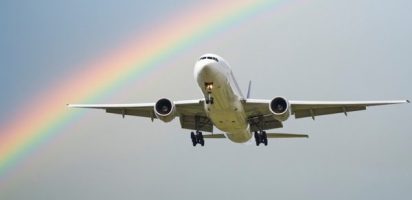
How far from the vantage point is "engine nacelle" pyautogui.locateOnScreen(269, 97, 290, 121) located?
3878cm

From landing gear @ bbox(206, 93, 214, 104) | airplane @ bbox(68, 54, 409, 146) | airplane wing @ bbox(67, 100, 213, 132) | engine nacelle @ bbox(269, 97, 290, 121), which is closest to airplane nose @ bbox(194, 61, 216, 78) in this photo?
airplane @ bbox(68, 54, 409, 146)

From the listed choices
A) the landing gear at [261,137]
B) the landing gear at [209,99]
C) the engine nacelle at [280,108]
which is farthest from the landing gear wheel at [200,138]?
the landing gear at [209,99]

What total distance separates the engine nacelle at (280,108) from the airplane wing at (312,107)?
0.55 meters

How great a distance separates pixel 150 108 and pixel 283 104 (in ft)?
26.8

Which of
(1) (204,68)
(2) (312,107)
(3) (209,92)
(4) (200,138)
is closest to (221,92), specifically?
(3) (209,92)

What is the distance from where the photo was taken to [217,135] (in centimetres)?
4631

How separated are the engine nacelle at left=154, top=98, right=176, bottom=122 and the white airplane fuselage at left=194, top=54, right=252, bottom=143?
202cm

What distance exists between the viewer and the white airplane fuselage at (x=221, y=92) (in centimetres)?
3569

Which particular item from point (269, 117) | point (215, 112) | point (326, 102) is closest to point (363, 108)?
point (326, 102)

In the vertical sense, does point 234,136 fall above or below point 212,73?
below

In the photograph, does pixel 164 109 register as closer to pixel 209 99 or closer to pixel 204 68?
pixel 209 99

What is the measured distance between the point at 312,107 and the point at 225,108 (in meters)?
6.86

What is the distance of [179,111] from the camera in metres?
41.5

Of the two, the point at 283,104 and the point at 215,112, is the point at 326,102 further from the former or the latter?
the point at 215,112
